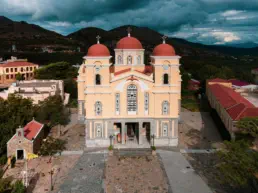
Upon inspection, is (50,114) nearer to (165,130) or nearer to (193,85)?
(165,130)

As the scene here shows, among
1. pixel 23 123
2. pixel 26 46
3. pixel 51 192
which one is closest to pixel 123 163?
pixel 51 192

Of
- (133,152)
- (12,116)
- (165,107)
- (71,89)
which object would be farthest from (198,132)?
(71,89)

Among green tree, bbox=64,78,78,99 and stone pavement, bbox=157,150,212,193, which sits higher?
green tree, bbox=64,78,78,99

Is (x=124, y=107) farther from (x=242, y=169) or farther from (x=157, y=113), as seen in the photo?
(x=242, y=169)

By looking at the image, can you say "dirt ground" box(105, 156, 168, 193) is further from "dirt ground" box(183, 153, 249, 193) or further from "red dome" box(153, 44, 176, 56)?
"red dome" box(153, 44, 176, 56)

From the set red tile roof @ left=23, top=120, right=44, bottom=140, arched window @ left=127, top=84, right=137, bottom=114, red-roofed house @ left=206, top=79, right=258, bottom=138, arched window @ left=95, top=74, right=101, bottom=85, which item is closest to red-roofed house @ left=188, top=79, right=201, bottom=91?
red-roofed house @ left=206, top=79, right=258, bottom=138

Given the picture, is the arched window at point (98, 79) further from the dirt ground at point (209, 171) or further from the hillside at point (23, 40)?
the hillside at point (23, 40)
